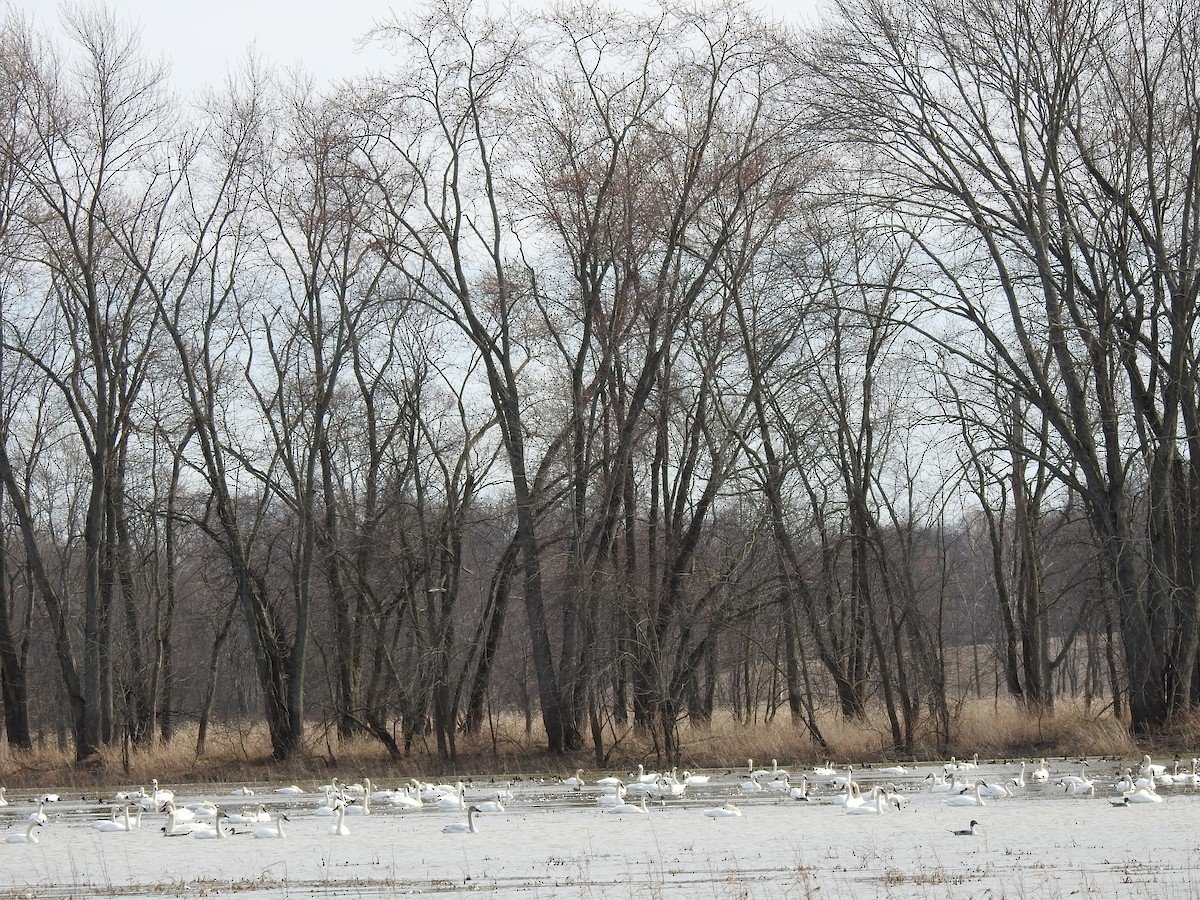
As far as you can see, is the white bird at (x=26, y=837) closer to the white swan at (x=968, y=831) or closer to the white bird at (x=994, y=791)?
the white swan at (x=968, y=831)

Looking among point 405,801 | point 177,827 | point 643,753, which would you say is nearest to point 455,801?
point 405,801

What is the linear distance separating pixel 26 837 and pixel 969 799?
11.1 metres

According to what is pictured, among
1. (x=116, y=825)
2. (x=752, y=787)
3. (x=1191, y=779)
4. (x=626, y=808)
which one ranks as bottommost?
(x=1191, y=779)

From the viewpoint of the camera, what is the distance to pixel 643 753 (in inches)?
877

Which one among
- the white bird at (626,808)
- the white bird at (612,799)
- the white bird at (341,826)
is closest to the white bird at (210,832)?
the white bird at (341,826)

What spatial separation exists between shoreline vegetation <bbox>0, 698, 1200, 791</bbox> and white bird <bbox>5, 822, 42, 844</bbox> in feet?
27.7

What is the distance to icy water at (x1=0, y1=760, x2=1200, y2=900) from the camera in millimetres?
10062

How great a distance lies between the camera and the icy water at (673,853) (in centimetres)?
1006

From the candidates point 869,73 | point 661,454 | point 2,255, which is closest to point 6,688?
point 2,255

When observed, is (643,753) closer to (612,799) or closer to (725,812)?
(612,799)

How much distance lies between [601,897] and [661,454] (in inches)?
774

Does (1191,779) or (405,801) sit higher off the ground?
(405,801)

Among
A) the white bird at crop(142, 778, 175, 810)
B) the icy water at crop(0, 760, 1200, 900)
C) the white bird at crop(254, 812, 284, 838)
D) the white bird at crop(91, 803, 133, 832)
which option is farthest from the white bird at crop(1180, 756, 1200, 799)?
the white bird at crop(142, 778, 175, 810)

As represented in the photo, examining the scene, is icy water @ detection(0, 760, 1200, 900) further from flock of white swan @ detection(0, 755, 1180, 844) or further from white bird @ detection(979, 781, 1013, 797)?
white bird @ detection(979, 781, 1013, 797)
